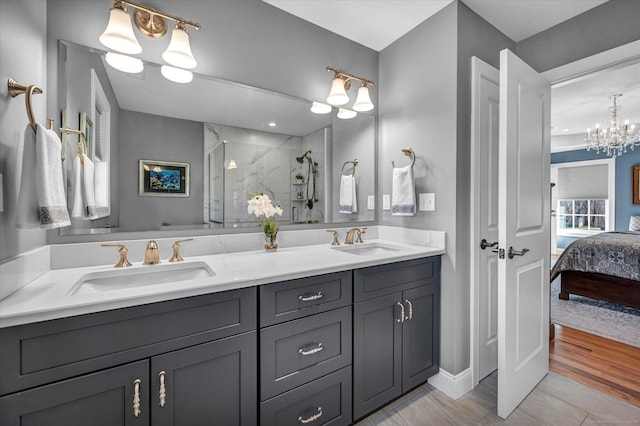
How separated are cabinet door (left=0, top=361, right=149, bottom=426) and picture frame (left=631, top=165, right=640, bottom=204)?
309 inches

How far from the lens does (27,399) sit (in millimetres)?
791

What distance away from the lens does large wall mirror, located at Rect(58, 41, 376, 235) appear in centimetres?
136

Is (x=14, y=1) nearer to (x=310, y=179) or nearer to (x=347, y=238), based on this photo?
(x=310, y=179)

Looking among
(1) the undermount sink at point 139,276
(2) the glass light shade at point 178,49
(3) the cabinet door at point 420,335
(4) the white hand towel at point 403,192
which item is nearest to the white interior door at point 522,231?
(3) the cabinet door at point 420,335

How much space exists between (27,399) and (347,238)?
5.61ft

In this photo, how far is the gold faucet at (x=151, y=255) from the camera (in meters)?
1.36

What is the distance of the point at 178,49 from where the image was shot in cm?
143

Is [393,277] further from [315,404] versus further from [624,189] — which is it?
[624,189]

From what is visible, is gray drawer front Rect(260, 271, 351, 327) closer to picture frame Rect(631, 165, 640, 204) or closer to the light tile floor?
the light tile floor

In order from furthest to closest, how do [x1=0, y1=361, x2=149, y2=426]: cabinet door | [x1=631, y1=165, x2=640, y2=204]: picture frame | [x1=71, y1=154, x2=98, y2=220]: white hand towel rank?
[x1=631, y1=165, x2=640, y2=204]: picture frame < [x1=71, y1=154, x2=98, y2=220]: white hand towel < [x1=0, y1=361, x2=149, y2=426]: cabinet door

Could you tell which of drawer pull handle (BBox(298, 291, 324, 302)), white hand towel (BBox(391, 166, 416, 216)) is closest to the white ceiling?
white hand towel (BBox(391, 166, 416, 216))

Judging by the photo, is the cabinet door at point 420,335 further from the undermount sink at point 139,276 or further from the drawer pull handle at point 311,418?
the undermount sink at point 139,276

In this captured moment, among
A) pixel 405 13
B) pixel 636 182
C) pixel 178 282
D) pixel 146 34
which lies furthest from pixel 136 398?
pixel 636 182

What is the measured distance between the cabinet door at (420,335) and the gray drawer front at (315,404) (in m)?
0.45
